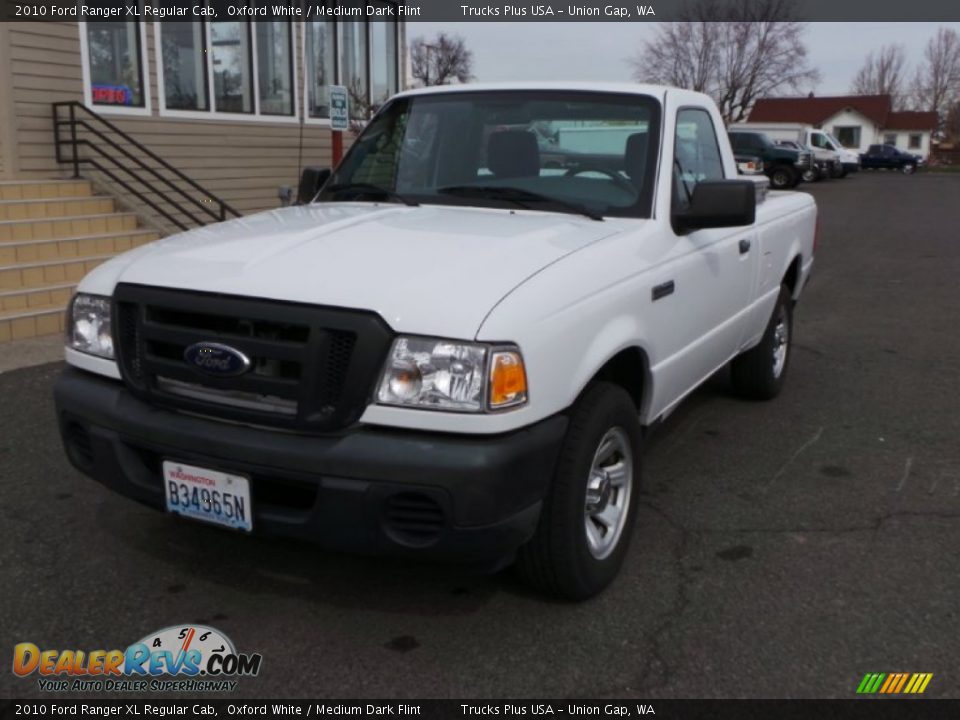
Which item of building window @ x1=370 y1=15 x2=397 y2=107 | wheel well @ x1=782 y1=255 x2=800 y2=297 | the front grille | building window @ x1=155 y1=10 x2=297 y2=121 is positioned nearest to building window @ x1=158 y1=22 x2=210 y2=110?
building window @ x1=155 y1=10 x2=297 y2=121

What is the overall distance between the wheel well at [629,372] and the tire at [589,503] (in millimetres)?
198

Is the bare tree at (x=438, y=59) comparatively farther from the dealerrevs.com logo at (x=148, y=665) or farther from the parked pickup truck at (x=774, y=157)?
the dealerrevs.com logo at (x=148, y=665)

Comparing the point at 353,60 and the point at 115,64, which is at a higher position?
the point at 353,60

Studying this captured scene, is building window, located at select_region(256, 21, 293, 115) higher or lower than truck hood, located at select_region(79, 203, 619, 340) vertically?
higher

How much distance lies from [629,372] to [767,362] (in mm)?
2368

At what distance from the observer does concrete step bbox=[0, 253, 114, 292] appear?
7.72 metres

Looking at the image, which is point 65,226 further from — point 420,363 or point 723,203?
point 420,363

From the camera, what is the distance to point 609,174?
394cm

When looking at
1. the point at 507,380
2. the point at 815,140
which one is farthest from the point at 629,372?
the point at 815,140

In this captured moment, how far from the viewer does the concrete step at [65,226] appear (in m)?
8.37

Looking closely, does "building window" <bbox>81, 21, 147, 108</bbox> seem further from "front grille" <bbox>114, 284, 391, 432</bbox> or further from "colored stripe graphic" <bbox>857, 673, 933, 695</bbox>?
"colored stripe graphic" <bbox>857, 673, 933, 695</bbox>

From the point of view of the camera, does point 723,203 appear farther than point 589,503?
Yes

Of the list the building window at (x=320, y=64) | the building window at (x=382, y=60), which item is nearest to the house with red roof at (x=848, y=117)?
the building window at (x=382, y=60)
